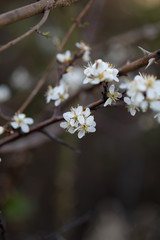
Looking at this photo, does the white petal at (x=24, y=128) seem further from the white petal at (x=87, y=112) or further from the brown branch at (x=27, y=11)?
Answer: the brown branch at (x=27, y=11)

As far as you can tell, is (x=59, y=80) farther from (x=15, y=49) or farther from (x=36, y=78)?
(x=15, y=49)

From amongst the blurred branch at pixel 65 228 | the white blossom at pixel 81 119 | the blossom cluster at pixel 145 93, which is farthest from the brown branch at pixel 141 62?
the blurred branch at pixel 65 228

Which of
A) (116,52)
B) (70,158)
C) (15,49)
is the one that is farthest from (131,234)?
(15,49)

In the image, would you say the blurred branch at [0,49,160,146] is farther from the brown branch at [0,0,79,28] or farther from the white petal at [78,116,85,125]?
the brown branch at [0,0,79,28]

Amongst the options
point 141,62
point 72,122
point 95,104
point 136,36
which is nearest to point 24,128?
point 72,122

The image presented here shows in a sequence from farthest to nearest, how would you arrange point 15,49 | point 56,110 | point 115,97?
point 15,49 → point 56,110 → point 115,97

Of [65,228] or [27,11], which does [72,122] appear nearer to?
[27,11]
